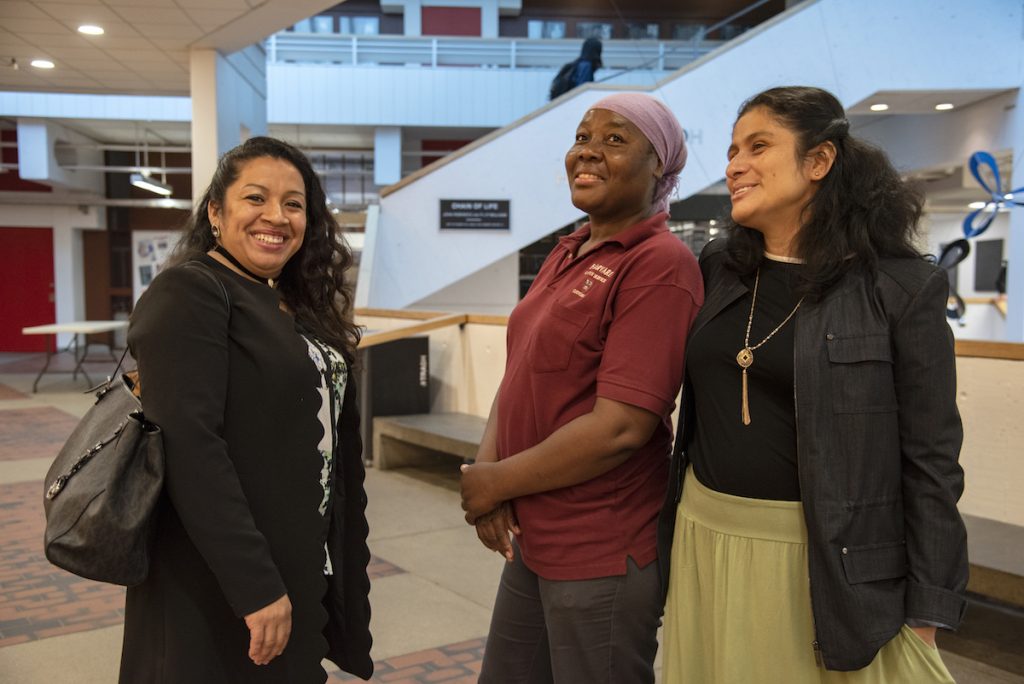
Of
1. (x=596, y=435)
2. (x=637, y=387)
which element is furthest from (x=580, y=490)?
(x=637, y=387)

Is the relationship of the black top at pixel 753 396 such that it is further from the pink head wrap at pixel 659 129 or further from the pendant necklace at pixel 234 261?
the pendant necklace at pixel 234 261

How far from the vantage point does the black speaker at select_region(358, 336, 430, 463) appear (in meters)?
6.43

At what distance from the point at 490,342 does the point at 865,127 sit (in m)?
9.67

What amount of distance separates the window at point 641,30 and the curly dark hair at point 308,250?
1814 cm

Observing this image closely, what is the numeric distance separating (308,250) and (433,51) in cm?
1420

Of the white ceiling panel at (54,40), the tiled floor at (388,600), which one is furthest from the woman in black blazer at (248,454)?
the white ceiling panel at (54,40)

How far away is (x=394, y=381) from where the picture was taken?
21.2 ft

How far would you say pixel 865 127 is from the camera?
521 inches

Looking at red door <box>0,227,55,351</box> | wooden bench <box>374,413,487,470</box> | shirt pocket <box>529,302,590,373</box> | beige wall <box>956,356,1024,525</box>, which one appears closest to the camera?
shirt pocket <box>529,302,590,373</box>

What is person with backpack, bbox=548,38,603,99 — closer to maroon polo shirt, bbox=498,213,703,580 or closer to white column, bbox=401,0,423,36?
white column, bbox=401,0,423,36

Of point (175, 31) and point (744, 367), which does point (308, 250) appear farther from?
point (175, 31)

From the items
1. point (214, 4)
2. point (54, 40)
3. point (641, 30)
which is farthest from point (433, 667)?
point (641, 30)

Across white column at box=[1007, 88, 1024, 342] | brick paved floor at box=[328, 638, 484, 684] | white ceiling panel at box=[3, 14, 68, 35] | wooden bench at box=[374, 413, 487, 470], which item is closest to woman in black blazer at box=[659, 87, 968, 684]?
brick paved floor at box=[328, 638, 484, 684]

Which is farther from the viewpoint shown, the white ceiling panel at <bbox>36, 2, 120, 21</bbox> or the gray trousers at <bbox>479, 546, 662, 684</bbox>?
the white ceiling panel at <bbox>36, 2, 120, 21</bbox>
